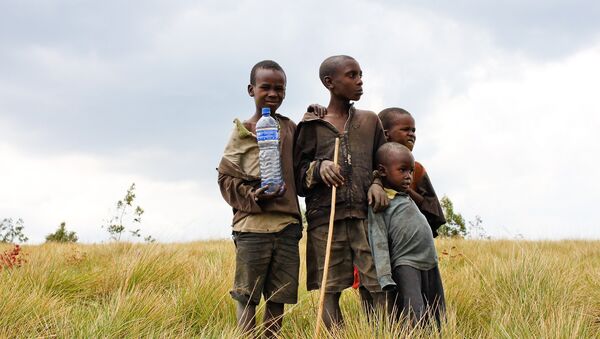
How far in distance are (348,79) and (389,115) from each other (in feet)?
1.74

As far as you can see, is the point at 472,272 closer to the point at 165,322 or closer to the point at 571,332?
the point at 571,332

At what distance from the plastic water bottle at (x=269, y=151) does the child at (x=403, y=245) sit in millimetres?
662

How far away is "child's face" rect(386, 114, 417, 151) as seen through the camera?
4020 mm

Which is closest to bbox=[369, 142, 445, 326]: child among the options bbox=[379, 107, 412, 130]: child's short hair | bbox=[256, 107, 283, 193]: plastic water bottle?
bbox=[379, 107, 412, 130]: child's short hair

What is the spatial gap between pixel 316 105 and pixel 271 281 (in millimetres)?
1238

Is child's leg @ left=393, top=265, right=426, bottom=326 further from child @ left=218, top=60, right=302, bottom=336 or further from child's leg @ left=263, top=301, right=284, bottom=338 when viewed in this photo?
child's leg @ left=263, top=301, right=284, bottom=338

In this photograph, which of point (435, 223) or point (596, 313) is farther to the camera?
point (596, 313)

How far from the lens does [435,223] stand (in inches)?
163

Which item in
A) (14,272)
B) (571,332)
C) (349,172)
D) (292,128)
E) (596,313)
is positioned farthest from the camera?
(14,272)

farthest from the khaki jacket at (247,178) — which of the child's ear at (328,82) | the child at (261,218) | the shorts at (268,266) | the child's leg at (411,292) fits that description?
the child's leg at (411,292)

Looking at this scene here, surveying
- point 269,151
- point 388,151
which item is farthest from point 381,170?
point 269,151

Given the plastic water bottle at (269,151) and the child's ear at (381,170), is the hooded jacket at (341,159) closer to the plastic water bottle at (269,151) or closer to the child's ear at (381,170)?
the child's ear at (381,170)

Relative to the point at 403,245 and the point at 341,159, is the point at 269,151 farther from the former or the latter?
the point at 403,245

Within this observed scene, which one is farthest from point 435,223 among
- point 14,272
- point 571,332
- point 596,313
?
point 14,272
